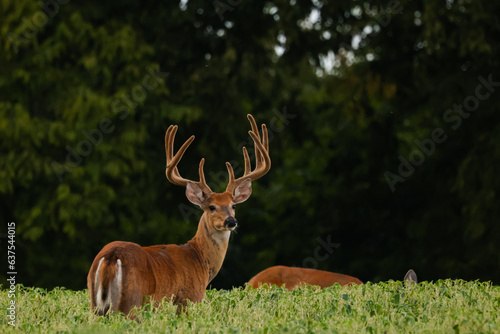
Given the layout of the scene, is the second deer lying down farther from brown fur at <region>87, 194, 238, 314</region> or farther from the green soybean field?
brown fur at <region>87, 194, 238, 314</region>

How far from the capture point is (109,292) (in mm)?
5602

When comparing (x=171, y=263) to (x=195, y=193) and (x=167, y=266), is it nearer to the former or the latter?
(x=167, y=266)

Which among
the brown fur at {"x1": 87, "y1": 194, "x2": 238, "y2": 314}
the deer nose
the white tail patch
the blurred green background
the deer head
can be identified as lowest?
the white tail patch

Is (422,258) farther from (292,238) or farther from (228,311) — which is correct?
(228,311)

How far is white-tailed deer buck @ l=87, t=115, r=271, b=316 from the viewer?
221 inches

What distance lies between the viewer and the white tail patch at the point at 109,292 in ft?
18.4

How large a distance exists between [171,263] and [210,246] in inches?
22.1

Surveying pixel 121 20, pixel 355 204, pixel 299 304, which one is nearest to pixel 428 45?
pixel 355 204

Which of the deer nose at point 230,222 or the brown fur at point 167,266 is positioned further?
the deer nose at point 230,222

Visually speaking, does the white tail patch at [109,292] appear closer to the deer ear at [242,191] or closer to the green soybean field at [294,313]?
the green soybean field at [294,313]

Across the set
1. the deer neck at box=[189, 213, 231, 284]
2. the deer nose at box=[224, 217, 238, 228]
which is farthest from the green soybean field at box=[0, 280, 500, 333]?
the deer nose at box=[224, 217, 238, 228]

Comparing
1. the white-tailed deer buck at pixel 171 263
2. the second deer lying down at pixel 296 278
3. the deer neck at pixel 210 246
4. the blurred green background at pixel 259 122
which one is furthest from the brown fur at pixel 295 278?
the blurred green background at pixel 259 122

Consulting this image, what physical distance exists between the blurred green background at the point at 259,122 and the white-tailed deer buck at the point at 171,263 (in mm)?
6222

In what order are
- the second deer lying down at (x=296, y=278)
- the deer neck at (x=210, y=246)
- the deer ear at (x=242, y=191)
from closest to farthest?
the deer neck at (x=210, y=246) → the deer ear at (x=242, y=191) → the second deer lying down at (x=296, y=278)
